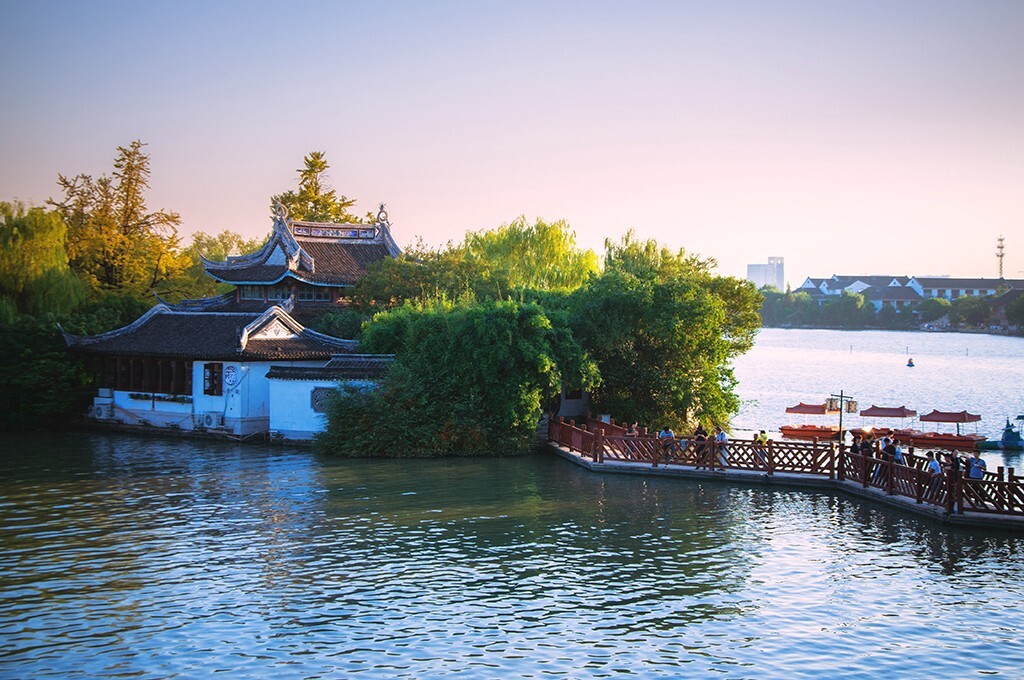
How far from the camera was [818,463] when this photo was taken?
88.0 ft

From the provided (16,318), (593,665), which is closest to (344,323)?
(16,318)

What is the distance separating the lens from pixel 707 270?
43.0 meters

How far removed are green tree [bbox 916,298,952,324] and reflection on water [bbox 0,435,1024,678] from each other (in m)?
145

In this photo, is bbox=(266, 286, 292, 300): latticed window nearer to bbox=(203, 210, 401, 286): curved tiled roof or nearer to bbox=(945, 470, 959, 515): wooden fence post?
bbox=(203, 210, 401, 286): curved tiled roof

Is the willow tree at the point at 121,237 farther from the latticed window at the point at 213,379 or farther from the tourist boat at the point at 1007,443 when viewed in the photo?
the tourist boat at the point at 1007,443

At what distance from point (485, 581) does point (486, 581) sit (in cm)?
2

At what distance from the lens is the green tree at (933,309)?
156500 mm

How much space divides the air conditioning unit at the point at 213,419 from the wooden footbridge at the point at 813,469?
12.4 m

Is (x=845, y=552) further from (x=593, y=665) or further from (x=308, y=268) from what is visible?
(x=308, y=268)

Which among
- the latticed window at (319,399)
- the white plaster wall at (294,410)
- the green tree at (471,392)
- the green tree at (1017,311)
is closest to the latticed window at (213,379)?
the white plaster wall at (294,410)

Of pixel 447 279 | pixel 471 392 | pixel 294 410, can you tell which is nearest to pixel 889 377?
pixel 447 279

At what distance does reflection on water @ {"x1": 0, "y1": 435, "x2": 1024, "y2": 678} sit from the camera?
14.2m

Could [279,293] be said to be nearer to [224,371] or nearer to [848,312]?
[224,371]

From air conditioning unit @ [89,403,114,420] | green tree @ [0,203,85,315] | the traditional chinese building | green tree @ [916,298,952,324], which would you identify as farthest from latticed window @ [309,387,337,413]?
green tree @ [916,298,952,324]
